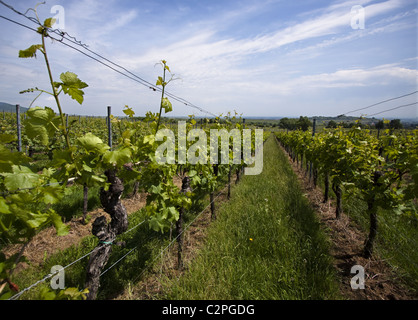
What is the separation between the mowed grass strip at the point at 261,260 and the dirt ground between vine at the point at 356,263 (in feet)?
0.72

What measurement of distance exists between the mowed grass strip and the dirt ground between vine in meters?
0.22

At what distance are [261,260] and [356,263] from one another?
1.45 m

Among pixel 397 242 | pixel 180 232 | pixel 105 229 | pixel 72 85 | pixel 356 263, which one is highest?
pixel 72 85

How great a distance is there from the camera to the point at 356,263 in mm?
3113

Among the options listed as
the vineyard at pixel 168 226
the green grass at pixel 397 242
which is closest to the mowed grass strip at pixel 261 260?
the vineyard at pixel 168 226

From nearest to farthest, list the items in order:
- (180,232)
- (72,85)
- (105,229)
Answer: (72,85), (105,229), (180,232)

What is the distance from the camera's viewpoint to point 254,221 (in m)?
4.08

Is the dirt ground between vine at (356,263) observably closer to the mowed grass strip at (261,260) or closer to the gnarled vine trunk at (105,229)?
the mowed grass strip at (261,260)

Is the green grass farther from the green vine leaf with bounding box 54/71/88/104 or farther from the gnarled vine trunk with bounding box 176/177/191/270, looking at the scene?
the green vine leaf with bounding box 54/71/88/104

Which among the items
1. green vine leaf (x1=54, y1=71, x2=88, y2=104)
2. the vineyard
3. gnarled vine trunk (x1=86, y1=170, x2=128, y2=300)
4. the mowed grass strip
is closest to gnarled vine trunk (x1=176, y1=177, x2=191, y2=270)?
the vineyard

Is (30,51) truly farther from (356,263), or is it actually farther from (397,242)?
(397,242)

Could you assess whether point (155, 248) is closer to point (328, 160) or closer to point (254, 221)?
point (254, 221)

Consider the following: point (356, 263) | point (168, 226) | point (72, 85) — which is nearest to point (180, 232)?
point (168, 226)

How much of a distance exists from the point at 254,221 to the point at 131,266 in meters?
2.32
